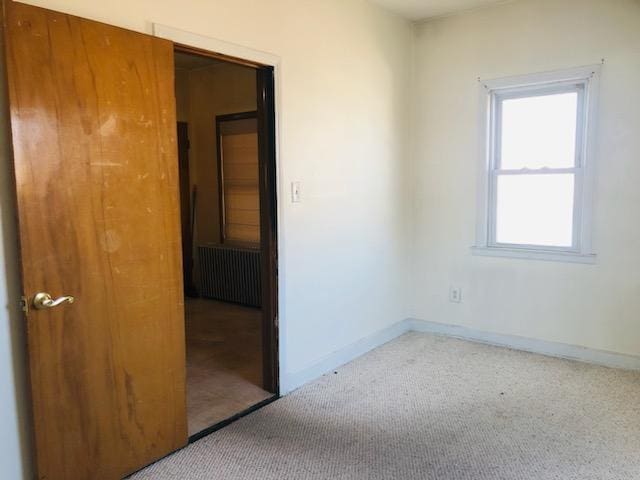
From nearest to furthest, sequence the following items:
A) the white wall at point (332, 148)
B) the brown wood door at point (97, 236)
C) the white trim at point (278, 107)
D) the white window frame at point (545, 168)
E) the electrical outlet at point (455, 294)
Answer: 1. the brown wood door at point (97, 236)
2. the white trim at point (278, 107)
3. the white wall at point (332, 148)
4. the white window frame at point (545, 168)
5. the electrical outlet at point (455, 294)

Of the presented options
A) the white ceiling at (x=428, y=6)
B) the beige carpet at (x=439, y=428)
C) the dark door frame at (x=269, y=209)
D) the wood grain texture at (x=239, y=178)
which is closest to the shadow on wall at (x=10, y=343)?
the beige carpet at (x=439, y=428)

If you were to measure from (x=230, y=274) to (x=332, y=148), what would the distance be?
247 cm

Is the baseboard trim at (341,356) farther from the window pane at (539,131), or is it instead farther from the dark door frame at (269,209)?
the window pane at (539,131)

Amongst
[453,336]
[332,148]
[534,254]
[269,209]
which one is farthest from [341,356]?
[534,254]

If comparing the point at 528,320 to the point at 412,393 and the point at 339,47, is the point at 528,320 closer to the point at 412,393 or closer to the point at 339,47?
the point at 412,393

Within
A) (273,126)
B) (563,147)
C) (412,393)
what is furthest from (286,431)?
(563,147)

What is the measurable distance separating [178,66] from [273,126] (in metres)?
3.07

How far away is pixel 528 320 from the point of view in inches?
150

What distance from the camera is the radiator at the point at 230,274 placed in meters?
5.15

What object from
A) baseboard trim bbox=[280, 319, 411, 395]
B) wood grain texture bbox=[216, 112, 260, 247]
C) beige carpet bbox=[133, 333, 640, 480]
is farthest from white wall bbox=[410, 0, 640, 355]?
wood grain texture bbox=[216, 112, 260, 247]

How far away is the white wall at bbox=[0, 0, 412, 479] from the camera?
2.75 m

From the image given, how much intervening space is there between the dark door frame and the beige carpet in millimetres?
349

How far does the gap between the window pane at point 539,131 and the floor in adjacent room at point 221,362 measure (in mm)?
2487

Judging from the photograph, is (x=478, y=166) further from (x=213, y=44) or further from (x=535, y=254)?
(x=213, y=44)
